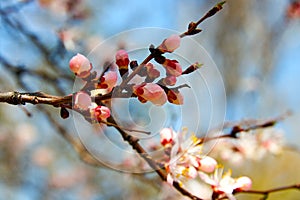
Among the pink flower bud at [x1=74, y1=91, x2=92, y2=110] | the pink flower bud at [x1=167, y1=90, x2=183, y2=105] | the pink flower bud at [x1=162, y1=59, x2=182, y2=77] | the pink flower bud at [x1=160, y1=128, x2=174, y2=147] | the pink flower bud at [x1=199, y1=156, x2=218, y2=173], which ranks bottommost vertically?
the pink flower bud at [x1=199, y1=156, x2=218, y2=173]

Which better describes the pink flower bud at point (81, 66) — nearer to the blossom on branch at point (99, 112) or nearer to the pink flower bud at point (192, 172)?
the blossom on branch at point (99, 112)

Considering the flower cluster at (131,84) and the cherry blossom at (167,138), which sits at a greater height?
the flower cluster at (131,84)

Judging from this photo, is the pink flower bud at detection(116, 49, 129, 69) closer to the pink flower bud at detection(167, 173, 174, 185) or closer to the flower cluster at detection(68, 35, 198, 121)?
the flower cluster at detection(68, 35, 198, 121)

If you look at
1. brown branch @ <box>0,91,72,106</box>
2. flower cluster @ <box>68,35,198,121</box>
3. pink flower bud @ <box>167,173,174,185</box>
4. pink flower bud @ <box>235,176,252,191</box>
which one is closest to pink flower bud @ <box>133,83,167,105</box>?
flower cluster @ <box>68,35,198,121</box>

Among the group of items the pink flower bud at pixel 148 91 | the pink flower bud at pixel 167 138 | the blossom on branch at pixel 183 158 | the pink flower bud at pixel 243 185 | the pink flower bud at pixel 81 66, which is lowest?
the pink flower bud at pixel 243 185

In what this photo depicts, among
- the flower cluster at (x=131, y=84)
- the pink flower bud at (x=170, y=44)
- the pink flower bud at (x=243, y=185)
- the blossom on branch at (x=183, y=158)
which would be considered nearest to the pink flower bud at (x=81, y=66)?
the flower cluster at (x=131, y=84)

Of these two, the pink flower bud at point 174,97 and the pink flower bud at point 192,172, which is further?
the pink flower bud at point 192,172

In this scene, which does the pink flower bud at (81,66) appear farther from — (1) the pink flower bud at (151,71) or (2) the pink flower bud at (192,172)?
(2) the pink flower bud at (192,172)

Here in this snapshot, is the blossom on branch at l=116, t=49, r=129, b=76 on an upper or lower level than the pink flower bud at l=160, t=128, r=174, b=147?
upper
